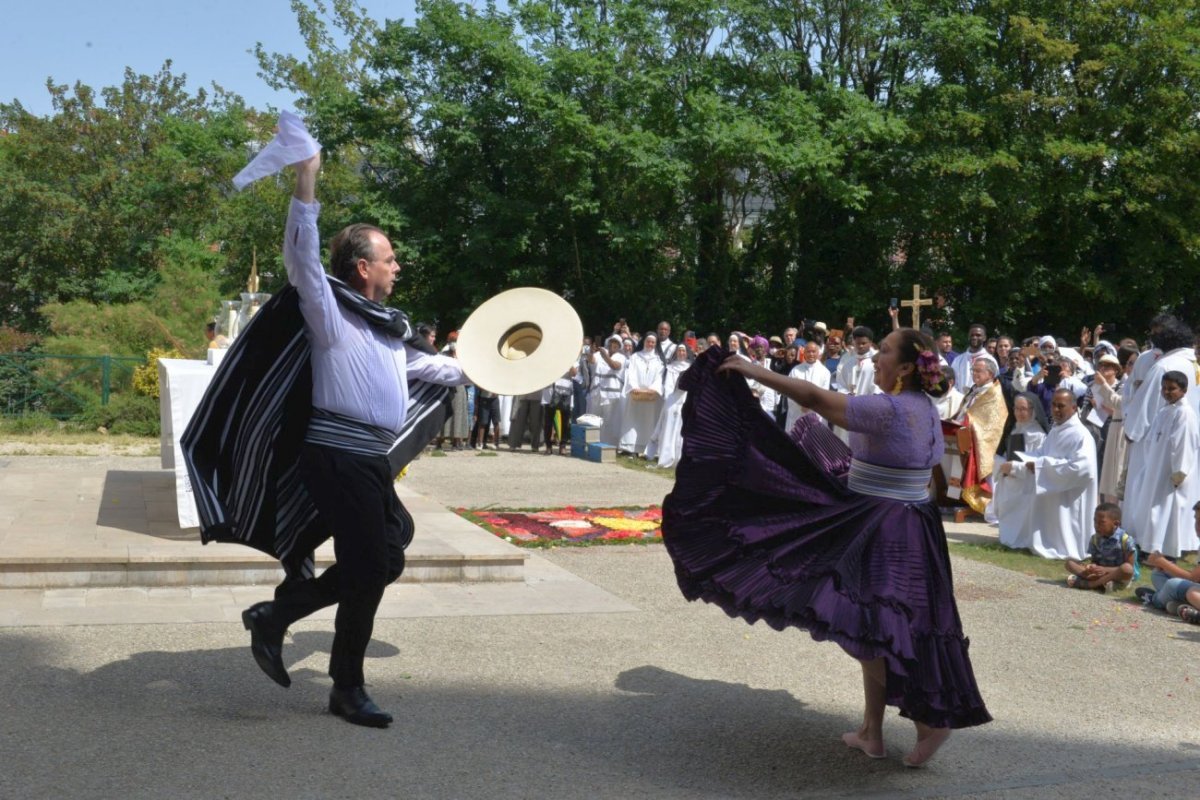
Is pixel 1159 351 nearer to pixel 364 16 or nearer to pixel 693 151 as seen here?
pixel 693 151

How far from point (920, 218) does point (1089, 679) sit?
75.8 ft

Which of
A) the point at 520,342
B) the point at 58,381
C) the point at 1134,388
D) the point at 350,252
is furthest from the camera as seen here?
the point at 58,381

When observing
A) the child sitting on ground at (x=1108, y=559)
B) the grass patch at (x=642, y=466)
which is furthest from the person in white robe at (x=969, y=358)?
the child sitting on ground at (x=1108, y=559)

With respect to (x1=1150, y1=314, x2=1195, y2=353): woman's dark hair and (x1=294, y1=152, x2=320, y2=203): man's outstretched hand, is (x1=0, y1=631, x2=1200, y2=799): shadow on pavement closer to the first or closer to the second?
(x1=294, y1=152, x2=320, y2=203): man's outstretched hand

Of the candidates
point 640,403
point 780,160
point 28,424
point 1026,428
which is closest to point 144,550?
point 1026,428

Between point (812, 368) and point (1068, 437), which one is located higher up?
point (812, 368)

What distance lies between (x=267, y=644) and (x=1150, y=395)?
8.80m

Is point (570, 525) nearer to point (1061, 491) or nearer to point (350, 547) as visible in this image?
point (1061, 491)

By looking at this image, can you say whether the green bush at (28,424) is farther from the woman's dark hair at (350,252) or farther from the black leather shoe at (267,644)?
the woman's dark hair at (350,252)

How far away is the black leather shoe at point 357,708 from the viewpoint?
5.14 metres

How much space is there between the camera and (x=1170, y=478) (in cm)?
1083

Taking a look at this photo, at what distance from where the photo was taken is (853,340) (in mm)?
16781

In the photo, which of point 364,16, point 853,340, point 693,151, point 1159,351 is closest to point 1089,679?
point 1159,351

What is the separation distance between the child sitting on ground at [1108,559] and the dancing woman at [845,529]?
4.69 m
